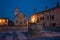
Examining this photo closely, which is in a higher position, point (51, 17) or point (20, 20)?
point (51, 17)

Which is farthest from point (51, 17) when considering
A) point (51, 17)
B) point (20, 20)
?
point (20, 20)

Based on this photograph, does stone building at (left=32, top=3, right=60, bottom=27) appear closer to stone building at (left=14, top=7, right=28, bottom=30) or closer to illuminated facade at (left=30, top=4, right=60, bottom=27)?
illuminated facade at (left=30, top=4, right=60, bottom=27)

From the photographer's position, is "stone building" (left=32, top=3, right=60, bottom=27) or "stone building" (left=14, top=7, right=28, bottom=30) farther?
"stone building" (left=14, top=7, right=28, bottom=30)

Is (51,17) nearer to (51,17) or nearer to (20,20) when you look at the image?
(51,17)

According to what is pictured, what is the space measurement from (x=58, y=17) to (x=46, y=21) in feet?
34.4

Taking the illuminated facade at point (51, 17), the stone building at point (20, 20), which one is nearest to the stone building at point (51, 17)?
the illuminated facade at point (51, 17)

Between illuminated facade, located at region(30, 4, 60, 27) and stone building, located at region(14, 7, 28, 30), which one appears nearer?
illuminated facade, located at region(30, 4, 60, 27)

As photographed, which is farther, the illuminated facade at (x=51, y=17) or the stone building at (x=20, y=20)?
the stone building at (x=20, y=20)

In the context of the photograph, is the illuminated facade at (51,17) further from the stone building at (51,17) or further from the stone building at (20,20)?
the stone building at (20,20)

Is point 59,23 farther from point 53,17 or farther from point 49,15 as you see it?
point 49,15

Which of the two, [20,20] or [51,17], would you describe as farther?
[20,20]

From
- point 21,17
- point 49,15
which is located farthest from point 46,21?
point 21,17

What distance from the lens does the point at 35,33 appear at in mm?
33625

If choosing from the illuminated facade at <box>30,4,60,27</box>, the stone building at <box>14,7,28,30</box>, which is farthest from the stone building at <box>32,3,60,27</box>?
the stone building at <box>14,7,28,30</box>
